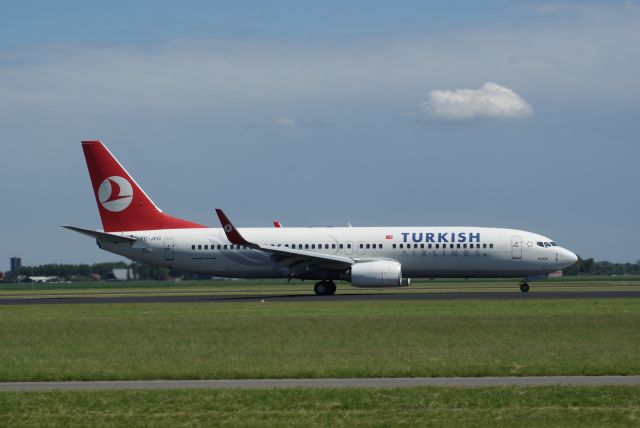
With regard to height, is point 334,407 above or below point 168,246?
below

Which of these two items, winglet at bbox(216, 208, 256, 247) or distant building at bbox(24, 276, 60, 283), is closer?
winglet at bbox(216, 208, 256, 247)

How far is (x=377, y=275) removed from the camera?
173 feet

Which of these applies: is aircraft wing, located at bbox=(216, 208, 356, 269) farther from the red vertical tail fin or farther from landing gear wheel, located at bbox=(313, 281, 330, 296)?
the red vertical tail fin

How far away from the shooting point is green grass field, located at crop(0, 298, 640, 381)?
2053 centimetres

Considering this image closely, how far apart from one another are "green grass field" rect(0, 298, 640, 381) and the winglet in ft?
36.5

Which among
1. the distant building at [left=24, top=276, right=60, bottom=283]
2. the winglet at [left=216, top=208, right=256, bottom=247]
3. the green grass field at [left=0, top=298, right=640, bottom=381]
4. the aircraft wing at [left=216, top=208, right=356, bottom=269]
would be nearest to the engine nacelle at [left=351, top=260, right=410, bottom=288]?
the aircraft wing at [left=216, top=208, right=356, bottom=269]

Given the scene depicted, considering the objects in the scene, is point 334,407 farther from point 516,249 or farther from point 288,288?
point 288,288

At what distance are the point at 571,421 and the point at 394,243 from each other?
41.6 metres

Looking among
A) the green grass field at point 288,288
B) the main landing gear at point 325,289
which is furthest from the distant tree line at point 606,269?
the main landing gear at point 325,289

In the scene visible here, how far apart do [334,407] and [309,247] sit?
41616 mm

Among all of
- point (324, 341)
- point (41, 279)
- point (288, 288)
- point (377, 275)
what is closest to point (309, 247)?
point (377, 275)

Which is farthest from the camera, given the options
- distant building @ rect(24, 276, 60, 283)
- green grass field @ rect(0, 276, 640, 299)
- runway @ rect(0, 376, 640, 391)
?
distant building @ rect(24, 276, 60, 283)

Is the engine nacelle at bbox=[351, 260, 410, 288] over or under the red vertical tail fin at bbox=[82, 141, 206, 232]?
under

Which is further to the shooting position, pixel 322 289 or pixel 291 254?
pixel 322 289
